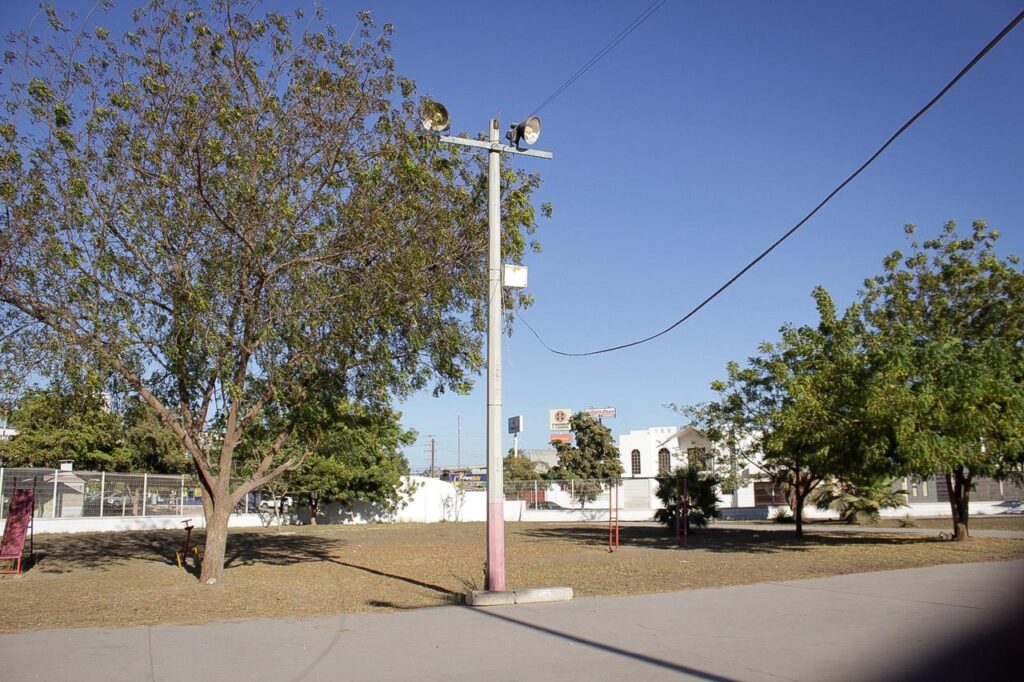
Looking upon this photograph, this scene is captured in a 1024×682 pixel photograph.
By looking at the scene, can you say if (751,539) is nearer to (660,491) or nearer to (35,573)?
(660,491)

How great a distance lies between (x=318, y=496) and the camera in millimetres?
40344

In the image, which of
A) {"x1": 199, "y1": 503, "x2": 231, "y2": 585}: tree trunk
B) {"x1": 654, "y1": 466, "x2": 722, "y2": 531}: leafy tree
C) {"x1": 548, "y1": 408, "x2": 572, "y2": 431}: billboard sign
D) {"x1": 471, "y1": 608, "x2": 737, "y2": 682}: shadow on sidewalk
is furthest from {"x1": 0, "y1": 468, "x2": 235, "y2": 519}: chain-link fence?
{"x1": 548, "y1": 408, "x2": 572, "y2": 431}: billboard sign

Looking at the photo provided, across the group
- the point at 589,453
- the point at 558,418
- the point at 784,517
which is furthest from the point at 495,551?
the point at 558,418

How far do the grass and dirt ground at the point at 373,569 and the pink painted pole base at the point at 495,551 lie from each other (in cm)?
108

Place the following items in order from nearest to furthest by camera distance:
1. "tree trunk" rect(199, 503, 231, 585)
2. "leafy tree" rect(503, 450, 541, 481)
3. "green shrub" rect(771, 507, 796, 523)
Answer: "tree trunk" rect(199, 503, 231, 585), "green shrub" rect(771, 507, 796, 523), "leafy tree" rect(503, 450, 541, 481)

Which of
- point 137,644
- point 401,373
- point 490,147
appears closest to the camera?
point 137,644

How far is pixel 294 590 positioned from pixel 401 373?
4783 mm

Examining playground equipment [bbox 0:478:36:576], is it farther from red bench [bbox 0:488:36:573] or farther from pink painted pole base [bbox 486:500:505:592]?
pink painted pole base [bbox 486:500:505:592]

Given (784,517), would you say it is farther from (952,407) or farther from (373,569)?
(373,569)

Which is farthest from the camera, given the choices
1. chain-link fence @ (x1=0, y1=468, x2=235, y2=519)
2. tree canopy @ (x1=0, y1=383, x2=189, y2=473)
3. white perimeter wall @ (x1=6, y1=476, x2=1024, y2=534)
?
white perimeter wall @ (x1=6, y1=476, x2=1024, y2=534)

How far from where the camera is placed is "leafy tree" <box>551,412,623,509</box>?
69.7 m

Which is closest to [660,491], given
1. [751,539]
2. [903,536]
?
[751,539]

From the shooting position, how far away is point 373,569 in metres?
18.9

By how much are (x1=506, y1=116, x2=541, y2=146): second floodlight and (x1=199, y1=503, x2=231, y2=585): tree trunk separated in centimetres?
947
